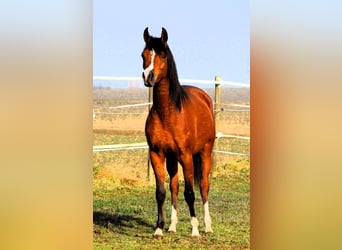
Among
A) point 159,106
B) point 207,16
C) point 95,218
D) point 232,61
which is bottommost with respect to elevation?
point 95,218

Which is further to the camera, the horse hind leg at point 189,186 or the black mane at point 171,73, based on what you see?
the horse hind leg at point 189,186

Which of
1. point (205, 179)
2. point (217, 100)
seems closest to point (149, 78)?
point (217, 100)

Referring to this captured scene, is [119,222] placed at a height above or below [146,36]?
below

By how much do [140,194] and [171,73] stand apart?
853 millimetres

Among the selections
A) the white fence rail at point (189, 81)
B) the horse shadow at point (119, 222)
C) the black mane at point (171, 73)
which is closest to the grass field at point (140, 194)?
the horse shadow at point (119, 222)

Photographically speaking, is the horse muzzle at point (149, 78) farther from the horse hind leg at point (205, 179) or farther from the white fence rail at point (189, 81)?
the horse hind leg at point (205, 179)

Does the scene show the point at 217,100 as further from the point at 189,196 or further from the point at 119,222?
the point at 119,222

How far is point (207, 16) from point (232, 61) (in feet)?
1.18

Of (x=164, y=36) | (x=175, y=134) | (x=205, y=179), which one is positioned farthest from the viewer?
(x=205, y=179)

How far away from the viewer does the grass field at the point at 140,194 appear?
4652 mm

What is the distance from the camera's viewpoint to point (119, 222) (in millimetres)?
4723
